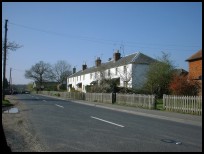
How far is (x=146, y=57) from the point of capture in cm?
5156

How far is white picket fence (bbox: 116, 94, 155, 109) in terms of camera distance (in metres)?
25.9

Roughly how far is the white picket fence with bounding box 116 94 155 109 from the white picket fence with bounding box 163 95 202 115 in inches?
90.2

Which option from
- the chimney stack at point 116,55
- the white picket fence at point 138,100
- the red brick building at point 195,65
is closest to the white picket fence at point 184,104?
the white picket fence at point 138,100

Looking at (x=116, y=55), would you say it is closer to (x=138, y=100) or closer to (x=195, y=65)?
(x=195, y=65)

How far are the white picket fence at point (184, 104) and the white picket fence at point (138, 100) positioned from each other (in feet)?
7.52

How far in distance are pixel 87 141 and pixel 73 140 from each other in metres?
0.53

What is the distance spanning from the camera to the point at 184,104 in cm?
2134

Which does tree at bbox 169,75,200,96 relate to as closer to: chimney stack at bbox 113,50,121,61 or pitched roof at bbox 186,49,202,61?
pitched roof at bbox 186,49,202,61

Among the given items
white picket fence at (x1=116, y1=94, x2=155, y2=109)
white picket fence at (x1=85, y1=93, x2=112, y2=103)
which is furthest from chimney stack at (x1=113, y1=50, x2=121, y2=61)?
white picket fence at (x1=116, y1=94, x2=155, y2=109)

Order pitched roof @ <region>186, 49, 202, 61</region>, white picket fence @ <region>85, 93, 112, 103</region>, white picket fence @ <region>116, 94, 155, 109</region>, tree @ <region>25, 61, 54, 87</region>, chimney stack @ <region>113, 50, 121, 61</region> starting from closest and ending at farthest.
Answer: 1. white picket fence @ <region>116, 94, 155, 109</region>
2. pitched roof @ <region>186, 49, 202, 61</region>
3. white picket fence @ <region>85, 93, 112, 103</region>
4. chimney stack @ <region>113, 50, 121, 61</region>
5. tree @ <region>25, 61, 54, 87</region>

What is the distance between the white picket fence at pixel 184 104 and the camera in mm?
19812

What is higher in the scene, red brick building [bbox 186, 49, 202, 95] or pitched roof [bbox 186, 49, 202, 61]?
pitched roof [bbox 186, 49, 202, 61]

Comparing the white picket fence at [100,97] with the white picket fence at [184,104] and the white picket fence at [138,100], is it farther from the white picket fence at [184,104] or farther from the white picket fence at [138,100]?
the white picket fence at [184,104]

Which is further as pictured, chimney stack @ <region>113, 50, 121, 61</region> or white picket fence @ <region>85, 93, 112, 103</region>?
chimney stack @ <region>113, 50, 121, 61</region>
